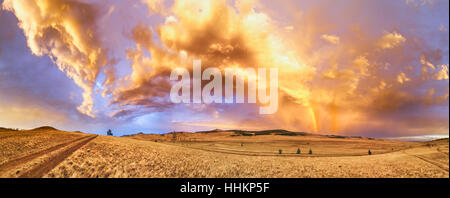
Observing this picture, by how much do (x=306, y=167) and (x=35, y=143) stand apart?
24.2m

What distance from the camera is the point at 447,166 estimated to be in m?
11.8

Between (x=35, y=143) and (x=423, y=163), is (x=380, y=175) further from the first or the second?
(x=35, y=143)

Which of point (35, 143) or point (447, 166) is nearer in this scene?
point (447, 166)

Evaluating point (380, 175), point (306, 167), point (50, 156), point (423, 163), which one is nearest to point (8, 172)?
point (50, 156)
